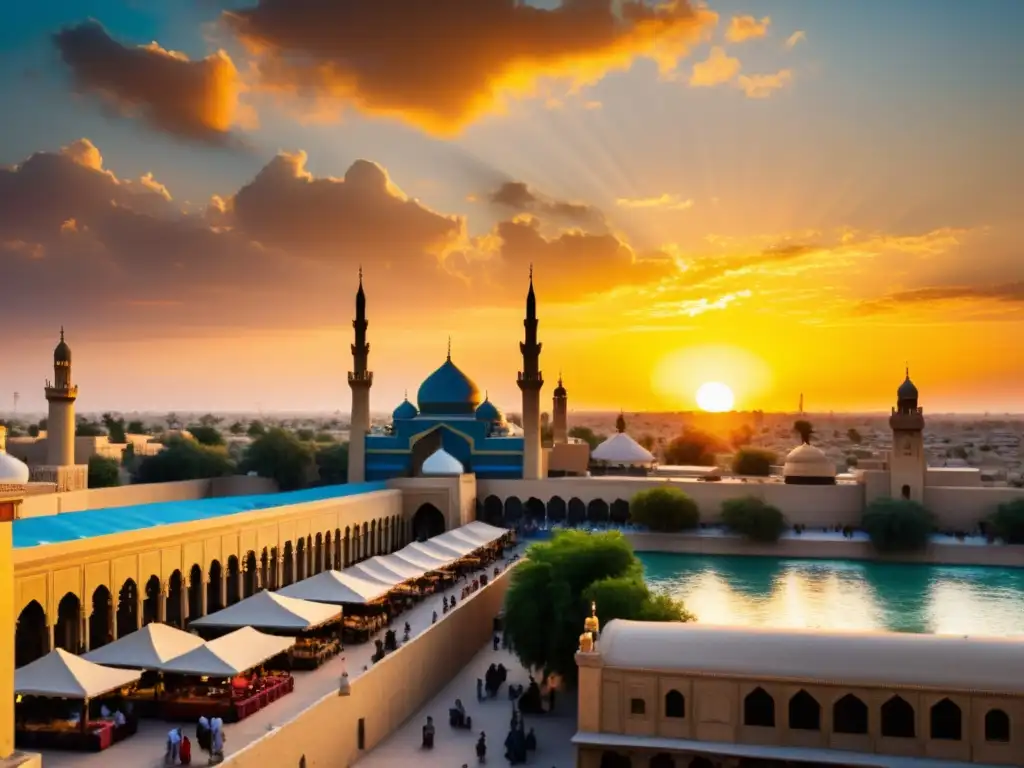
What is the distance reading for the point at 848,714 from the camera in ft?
53.1

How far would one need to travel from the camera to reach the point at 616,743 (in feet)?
54.3

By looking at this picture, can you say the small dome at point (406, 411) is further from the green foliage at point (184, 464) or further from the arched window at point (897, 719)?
the arched window at point (897, 719)

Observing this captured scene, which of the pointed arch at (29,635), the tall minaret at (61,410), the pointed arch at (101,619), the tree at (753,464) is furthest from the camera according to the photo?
the tree at (753,464)

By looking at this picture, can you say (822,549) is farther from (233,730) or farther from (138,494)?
(233,730)

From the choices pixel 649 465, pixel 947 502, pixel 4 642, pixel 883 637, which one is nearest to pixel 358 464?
pixel 649 465

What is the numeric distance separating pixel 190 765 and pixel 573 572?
9.83m

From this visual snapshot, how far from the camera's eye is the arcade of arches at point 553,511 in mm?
48844

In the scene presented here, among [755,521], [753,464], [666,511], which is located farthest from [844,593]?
[753,464]

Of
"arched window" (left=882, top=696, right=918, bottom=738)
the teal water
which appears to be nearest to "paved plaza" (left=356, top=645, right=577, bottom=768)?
"arched window" (left=882, top=696, right=918, bottom=738)

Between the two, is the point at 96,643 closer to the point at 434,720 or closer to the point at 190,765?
the point at 434,720

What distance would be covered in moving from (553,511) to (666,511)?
6.16 m

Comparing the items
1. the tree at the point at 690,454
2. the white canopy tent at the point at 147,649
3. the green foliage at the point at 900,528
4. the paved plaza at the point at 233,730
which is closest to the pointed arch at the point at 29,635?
the white canopy tent at the point at 147,649

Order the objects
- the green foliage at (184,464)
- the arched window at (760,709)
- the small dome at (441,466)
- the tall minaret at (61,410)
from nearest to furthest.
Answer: the arched window at (760,709) < the tall minaret at (61,410) < the small dome at (441,466) < the green foliage at (184,464)

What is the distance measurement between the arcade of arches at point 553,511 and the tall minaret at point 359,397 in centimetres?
584
